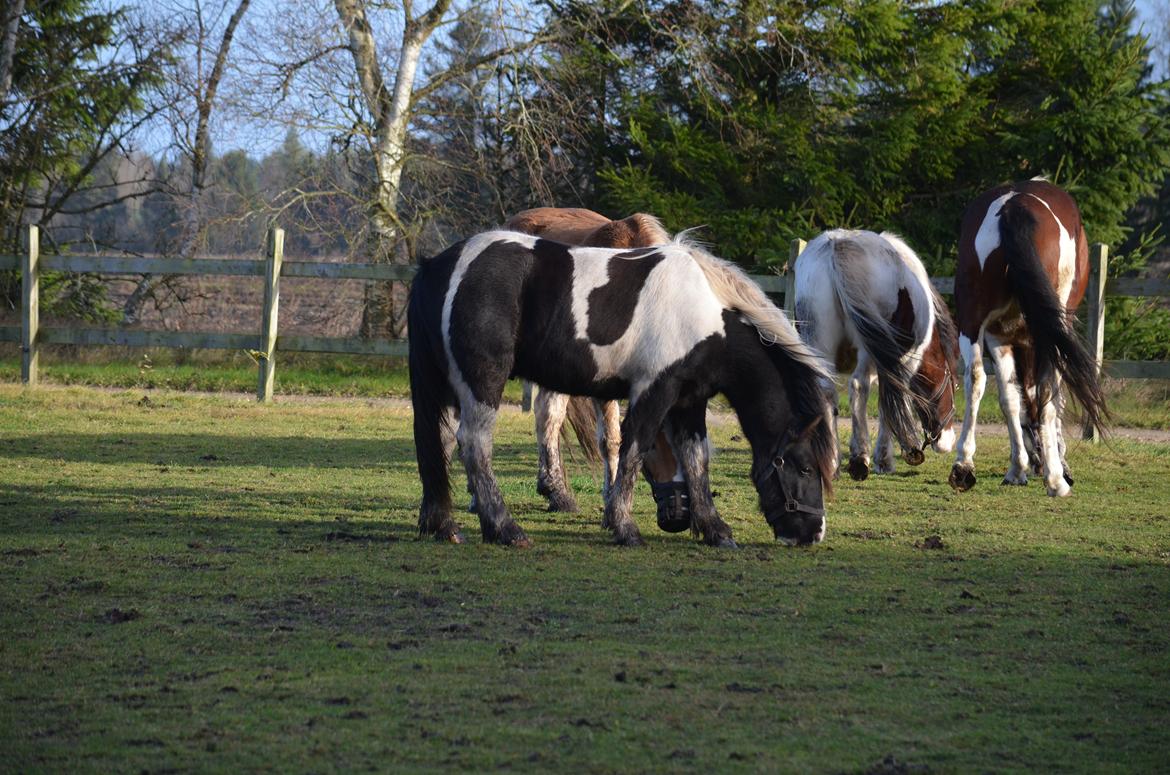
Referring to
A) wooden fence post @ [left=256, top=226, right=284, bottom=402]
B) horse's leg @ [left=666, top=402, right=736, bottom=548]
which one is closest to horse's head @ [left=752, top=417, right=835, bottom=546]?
horse's leg @ [left=666, top=402, right=736, bottom=548]

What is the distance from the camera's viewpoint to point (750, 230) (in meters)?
16.6

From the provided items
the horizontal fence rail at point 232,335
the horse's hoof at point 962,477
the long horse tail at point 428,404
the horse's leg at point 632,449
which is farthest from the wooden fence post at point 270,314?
the horse's leg at point 632,449

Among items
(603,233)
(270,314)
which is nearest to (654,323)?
(603,233)

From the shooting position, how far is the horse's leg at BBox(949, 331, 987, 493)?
8.13m

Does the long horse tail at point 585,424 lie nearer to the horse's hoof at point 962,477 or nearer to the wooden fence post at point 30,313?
the horse's hoof at point 962,477

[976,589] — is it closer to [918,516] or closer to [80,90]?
[918,516]

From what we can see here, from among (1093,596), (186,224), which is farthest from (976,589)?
(186,224)

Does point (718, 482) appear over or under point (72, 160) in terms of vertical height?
under

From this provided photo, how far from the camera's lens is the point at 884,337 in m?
7.30

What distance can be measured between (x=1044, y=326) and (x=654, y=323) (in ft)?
10.0

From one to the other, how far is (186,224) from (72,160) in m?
2.39

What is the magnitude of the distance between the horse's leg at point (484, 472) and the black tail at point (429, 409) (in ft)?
0.52

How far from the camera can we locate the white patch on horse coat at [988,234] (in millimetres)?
8156

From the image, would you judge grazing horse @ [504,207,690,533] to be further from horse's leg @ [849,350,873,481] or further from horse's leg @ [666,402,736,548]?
horse's leg @ [849,350,873,481]
